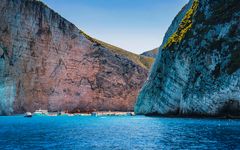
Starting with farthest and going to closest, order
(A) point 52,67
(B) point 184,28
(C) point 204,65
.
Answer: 1. (A) point 52,67
2. (B) point 184,28
3. (C) point 204,65

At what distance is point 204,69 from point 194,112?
33.2ft

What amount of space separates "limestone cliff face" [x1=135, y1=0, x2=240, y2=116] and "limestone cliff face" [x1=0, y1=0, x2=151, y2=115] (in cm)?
5190

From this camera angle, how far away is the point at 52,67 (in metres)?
141

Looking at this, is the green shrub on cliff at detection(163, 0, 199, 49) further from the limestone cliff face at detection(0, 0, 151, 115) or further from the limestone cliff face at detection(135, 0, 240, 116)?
the limestone cliff face at detection(0, 0, 151, 115)

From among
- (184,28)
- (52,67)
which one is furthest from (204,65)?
(52,67)

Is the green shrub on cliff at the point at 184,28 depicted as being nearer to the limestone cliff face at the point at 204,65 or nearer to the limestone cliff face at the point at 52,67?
the limestone cliff face at the point at 204,65

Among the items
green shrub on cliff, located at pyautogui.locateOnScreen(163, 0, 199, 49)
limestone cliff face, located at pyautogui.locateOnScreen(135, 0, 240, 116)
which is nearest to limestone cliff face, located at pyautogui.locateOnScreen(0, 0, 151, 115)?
limestone cliff face, located at pyautogui.locateOnScreen(135, 0, 240, 116)

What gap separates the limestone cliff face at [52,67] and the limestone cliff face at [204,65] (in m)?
51.9

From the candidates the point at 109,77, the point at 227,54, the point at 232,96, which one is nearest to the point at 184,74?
the point at 227,54

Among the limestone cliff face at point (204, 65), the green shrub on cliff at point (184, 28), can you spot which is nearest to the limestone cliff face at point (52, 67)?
the limestone cliff face at point (204, 65)

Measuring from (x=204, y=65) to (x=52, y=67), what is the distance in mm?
77044

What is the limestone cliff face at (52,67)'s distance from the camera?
126 m

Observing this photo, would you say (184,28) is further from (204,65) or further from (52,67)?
(52,67)

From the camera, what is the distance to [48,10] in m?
140
